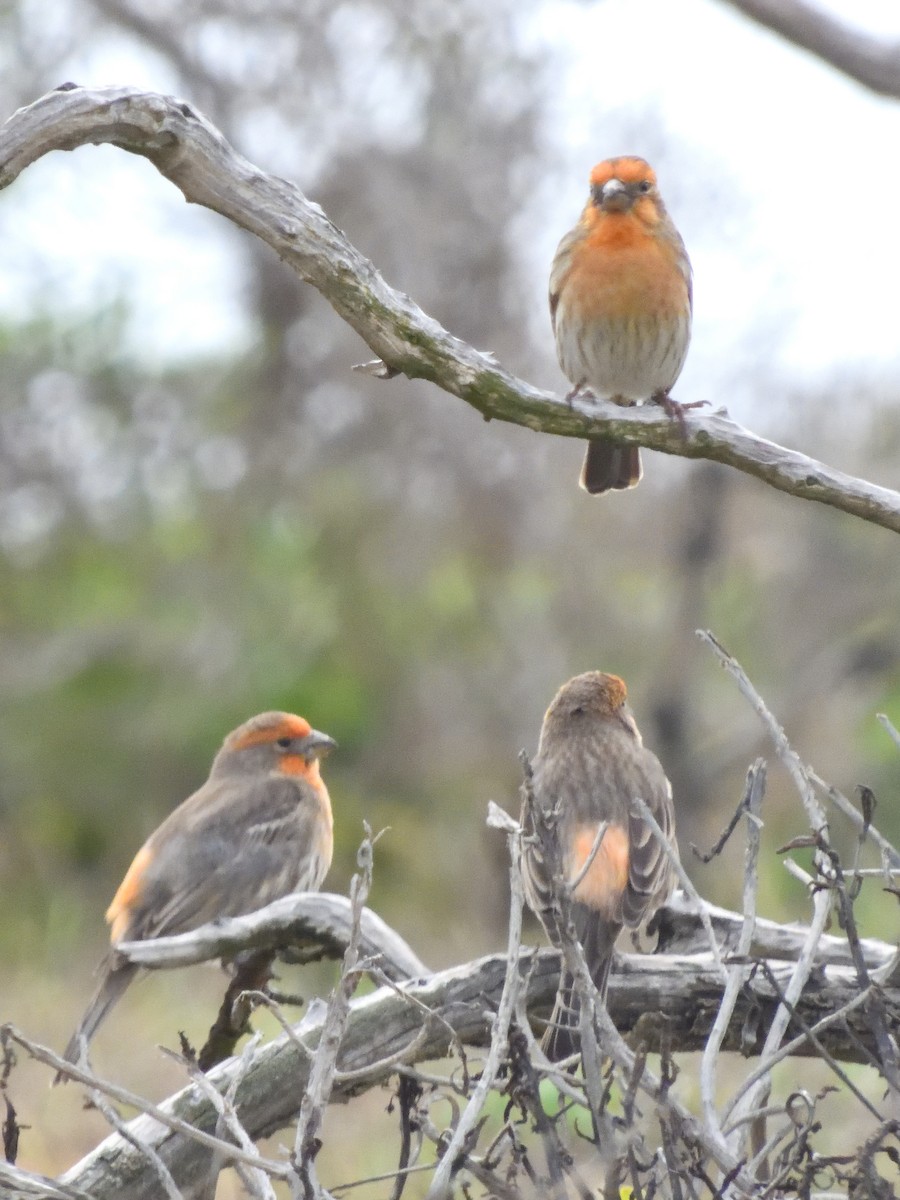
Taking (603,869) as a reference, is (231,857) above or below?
below

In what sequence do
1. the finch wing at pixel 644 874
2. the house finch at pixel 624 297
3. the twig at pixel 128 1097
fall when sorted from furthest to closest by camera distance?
the house finch at pixel 624 297 < the finch wing at pixel 644 874 < the twig at pixel 128 1097

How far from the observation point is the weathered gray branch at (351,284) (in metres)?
3.31

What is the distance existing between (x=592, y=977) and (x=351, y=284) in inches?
68.4

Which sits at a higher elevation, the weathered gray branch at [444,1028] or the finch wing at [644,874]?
the finch wing at [644,874]

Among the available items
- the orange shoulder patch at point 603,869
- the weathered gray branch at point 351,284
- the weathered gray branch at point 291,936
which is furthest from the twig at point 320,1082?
the orange shoulder patch at point 603,869

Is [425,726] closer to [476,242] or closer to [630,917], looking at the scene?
[476,242]

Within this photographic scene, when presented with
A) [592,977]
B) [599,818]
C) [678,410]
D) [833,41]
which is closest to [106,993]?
[599,818]

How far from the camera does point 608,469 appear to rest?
20.9 feet

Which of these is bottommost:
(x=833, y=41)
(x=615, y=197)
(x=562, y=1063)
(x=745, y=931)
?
(x=562, y=1063)

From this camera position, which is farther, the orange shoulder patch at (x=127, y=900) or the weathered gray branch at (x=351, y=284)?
the orange shoulder patch at (x=127, y=900)

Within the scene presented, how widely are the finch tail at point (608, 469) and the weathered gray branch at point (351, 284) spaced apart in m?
2.44

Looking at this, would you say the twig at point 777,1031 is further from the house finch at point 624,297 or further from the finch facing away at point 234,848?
A: the house finch at point 624,297

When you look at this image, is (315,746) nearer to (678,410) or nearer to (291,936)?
(291,936)

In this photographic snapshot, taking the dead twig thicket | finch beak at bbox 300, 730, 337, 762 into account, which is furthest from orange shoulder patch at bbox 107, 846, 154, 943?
the dead twig thicket
